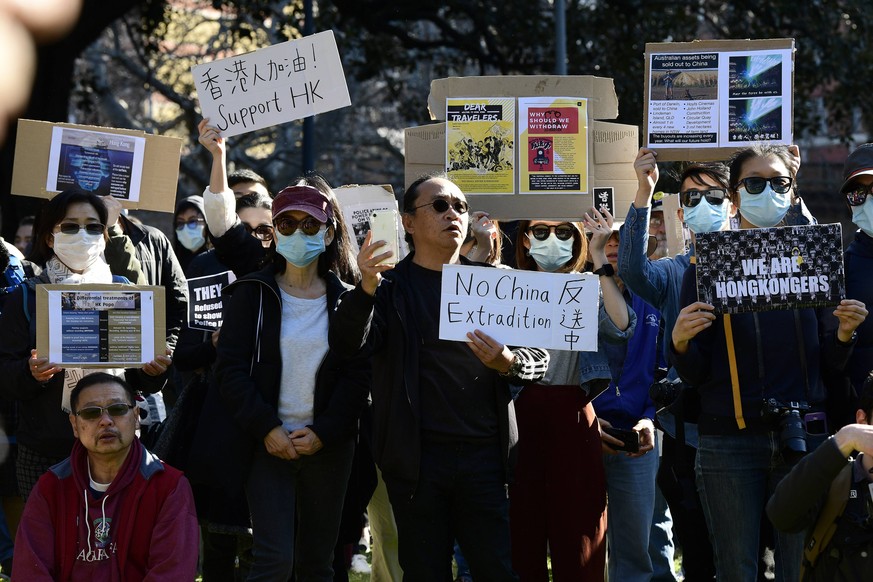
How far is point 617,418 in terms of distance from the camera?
19.6 feet

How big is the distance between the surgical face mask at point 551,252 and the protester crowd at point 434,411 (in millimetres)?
11

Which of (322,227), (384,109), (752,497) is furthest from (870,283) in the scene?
(384,109)

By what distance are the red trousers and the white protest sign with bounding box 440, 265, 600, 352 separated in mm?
667

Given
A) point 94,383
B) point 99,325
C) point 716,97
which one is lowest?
point 94,383

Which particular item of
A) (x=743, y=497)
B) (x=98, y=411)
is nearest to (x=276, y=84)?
(x=98, y=411)

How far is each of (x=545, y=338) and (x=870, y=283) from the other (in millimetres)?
1297

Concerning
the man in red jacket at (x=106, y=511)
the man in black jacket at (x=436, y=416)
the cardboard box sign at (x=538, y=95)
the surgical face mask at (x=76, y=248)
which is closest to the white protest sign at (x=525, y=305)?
the man in black jacket at (x=436, y=416)

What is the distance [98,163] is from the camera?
6.43 meters

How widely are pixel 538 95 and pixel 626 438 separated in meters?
1.68

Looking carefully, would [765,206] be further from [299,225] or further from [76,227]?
[76,227]

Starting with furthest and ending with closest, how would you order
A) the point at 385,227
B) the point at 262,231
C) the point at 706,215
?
1. the point at 262,231
2. the point at 706,215
3. the point at 385,227

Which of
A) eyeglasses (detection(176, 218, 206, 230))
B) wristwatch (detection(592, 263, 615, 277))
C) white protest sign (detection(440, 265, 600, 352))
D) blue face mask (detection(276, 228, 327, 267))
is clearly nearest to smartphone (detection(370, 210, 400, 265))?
blue face mask (detection(276, 228, 327, 267))

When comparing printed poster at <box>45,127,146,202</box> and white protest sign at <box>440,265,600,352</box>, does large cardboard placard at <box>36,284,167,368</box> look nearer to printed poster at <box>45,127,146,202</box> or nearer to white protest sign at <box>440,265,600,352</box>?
printed poster at <box>45,127,146,202</box>

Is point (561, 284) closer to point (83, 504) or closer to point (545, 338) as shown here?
point (545, 338)
